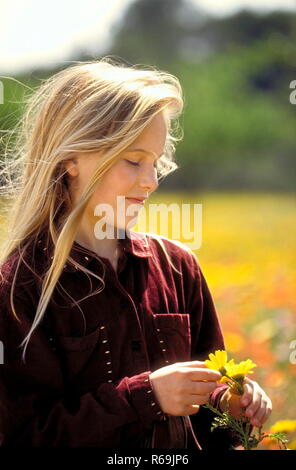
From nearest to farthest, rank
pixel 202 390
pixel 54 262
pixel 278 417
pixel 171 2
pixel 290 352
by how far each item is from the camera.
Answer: pixel 202 390
pixel 54 262
pixel 278 417
pixel 290 352
pixel 171 2

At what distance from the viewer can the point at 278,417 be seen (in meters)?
2.96

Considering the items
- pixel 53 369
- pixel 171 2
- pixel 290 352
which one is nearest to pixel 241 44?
pixel 171 2

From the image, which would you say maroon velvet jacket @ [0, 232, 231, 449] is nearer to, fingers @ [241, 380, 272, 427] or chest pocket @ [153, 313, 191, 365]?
chest pocket @ [153, 313, 191, 365]

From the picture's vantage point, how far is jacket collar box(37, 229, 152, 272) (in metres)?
1.92

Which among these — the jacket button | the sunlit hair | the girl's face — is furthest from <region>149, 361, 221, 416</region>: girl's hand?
the girl's face

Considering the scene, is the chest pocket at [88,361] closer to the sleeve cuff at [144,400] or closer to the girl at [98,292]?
the girl at [98,292]

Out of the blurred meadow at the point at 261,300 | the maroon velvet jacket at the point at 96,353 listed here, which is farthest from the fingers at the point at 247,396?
the blurred meadow at the point at 261,300

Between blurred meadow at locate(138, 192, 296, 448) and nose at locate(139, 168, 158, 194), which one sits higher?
nose at locate(139, 168, 158, 194)

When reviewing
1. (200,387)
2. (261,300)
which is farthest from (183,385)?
(261,300)

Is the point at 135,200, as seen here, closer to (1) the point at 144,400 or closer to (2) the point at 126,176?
(2) the point at 126,176

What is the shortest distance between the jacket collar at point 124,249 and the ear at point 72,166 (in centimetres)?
17

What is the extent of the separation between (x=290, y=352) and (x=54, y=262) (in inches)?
70.4

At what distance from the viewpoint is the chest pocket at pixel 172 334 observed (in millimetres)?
1970
